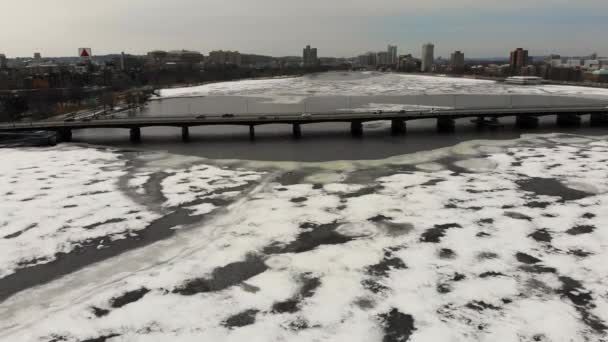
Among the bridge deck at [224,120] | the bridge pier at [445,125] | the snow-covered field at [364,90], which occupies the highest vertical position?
the snow-covered field at [364,90]

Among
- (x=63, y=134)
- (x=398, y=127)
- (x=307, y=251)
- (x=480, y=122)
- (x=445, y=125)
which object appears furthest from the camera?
(x=480, y=122)

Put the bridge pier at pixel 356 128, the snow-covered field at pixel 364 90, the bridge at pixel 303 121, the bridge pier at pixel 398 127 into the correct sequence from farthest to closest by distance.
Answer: the snow-covered field at pixel 364 90 < the bridge pier at pixel 398 127 < the bridge pier at pixel 356 128 < the bridge at pixel 303 121

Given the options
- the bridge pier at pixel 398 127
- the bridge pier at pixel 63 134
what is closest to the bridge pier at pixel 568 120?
the bridge pier at pixel 398 127

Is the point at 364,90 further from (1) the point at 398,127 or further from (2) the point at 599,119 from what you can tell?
(1) the point at 398,127

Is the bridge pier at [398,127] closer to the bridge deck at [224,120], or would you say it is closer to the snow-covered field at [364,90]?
the bridge deck at [224,120]

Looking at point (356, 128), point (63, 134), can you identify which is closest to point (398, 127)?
point (356, 128)

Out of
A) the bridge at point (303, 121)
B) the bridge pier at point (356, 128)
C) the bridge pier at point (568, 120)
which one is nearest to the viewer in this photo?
the bridge at point (303, 121)

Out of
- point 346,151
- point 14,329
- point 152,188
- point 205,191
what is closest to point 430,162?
point 346,151
